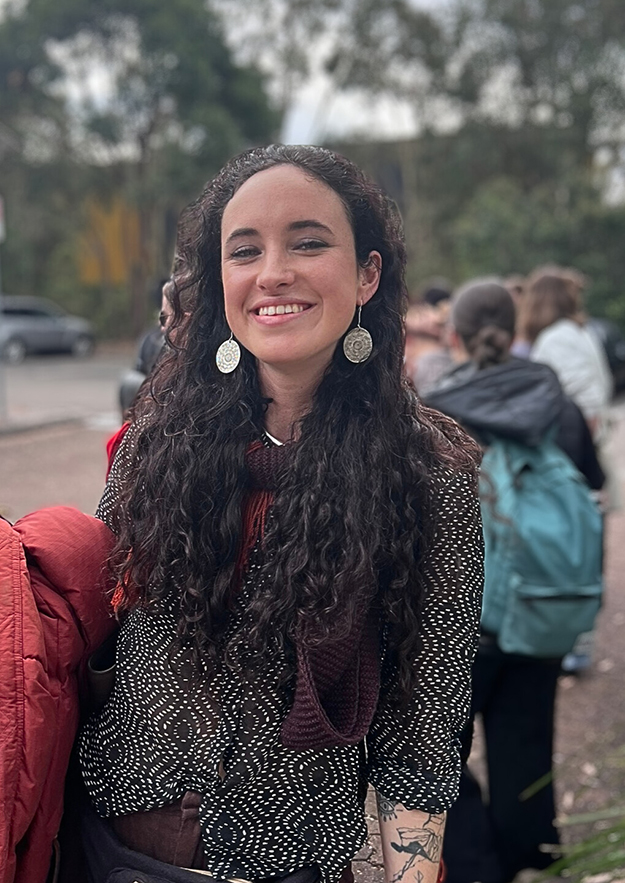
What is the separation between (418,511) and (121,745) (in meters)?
0.63

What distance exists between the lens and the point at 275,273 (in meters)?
1.43

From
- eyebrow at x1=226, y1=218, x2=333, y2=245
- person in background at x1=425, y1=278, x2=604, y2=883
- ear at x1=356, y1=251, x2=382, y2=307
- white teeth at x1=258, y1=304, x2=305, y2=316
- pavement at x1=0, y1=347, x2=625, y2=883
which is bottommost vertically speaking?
pavement at x1=0, y1=347, x2=625, y2=883

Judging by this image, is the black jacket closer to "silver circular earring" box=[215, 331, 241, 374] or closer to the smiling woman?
the smiling woman

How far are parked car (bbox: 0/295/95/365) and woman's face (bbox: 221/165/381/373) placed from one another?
2093cm

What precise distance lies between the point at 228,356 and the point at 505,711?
206cm

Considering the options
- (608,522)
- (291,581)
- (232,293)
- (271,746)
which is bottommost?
(608,522)

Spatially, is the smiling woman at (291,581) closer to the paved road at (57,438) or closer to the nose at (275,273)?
the nose at (275,273)

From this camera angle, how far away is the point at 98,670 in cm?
152

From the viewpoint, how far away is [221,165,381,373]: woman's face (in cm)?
144

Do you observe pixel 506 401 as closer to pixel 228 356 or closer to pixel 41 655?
pixel 228 356

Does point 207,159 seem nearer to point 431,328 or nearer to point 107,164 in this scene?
point 107,164

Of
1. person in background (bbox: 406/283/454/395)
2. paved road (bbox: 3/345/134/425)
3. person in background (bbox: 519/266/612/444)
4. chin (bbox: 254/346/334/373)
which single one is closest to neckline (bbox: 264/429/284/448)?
chin (bbox: 254/346/334/373)

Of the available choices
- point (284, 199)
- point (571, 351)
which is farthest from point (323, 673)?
point (571, 351)

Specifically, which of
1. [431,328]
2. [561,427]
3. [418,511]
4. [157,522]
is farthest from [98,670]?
[431,328]
